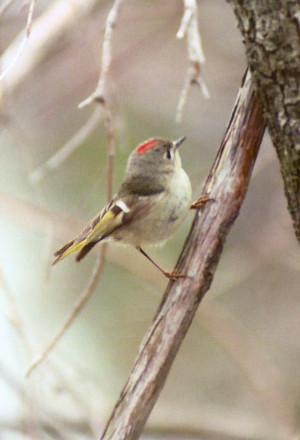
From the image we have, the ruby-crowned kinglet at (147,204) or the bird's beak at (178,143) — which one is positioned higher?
the bird's beak at (178,143)

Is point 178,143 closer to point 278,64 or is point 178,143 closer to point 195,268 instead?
point 195,268

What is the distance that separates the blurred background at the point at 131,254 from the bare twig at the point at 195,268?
2.73 feet

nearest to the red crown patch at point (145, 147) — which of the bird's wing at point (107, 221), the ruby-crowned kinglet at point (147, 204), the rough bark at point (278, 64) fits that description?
the ruby-crowned kinglet at point (147, 204)

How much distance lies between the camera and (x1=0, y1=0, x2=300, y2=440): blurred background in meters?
2.83

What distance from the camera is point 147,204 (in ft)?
7.84

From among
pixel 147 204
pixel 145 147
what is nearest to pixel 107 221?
pixel 147 204

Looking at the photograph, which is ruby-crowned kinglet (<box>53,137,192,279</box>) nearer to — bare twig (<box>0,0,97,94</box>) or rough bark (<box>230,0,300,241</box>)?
bare twig (<box>0,0,97,94</box>)

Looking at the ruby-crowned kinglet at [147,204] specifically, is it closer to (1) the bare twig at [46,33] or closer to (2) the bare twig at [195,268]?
(2) the bare twig at [195,268]

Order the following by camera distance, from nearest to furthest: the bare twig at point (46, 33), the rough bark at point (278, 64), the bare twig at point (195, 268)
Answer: the rough bark at point (278, 64), the bare twig at point (195, 268), the bare twig at point (46, 33)

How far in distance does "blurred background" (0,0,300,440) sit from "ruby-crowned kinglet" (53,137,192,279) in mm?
302

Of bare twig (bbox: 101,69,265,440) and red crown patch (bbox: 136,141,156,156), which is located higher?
red crown patch (bbox: 136,141,156,156)

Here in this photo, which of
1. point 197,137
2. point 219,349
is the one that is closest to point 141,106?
point 197,137

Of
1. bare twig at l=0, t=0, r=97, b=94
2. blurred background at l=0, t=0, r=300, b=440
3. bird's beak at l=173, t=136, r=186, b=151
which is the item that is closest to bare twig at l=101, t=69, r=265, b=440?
bird's beak at l=173, t=136, r=186, b=151

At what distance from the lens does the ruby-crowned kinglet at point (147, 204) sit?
230 centimetres
